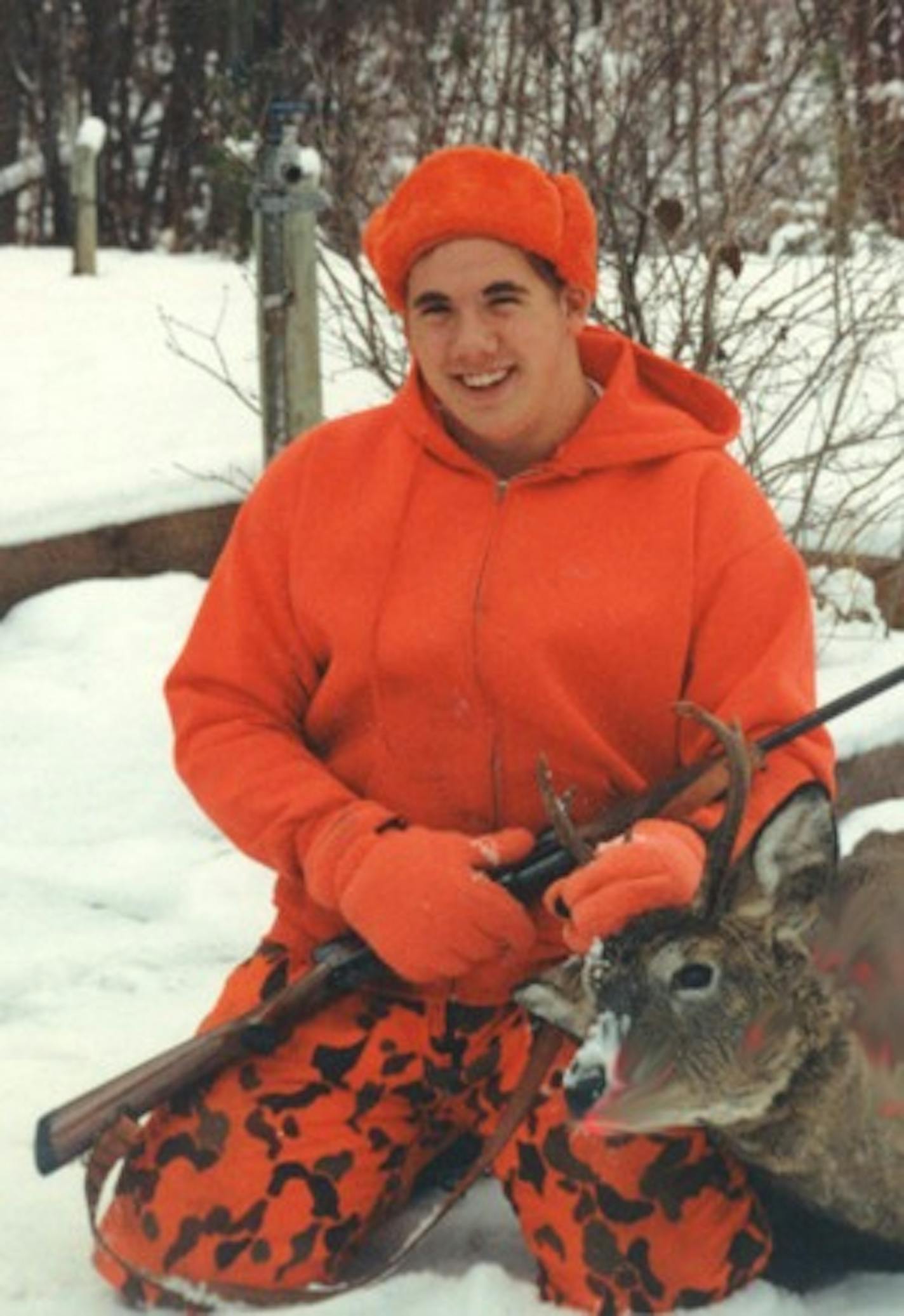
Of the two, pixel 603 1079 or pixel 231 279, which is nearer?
pixel 603 1079

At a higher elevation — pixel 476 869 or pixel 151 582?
pixel 476 869

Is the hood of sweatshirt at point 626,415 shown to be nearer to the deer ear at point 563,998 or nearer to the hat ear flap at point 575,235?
the hat ear flap at point 575,235

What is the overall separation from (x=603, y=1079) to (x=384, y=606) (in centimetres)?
86

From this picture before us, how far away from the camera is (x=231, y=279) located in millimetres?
10523

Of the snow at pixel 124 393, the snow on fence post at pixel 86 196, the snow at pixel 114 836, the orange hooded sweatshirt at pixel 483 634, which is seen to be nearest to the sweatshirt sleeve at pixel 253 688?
the orange hooded sweatshirt at pixel 483 634

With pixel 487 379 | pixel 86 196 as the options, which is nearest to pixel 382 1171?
pixel 487 379

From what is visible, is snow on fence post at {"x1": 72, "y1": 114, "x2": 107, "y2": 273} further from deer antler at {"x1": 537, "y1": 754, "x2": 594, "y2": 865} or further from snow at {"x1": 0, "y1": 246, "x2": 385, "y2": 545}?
deer antler at {"x1": 537, "y1": 754, "x2": 594, "y2": 865}

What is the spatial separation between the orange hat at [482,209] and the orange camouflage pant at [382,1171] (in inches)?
41.2

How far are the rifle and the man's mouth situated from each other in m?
0.59

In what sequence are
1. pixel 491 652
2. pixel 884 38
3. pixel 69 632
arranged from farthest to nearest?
pixel 884 38
pixel 69 632
pixel 491 652

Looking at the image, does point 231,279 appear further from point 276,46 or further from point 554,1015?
point 554,1015

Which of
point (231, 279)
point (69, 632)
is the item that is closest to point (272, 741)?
point (69, 632)

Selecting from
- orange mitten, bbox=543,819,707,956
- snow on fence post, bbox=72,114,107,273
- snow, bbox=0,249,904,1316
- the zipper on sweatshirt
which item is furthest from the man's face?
snow on fence post, bbox=72,114,107,273

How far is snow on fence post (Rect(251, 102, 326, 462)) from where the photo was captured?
5.75 m
